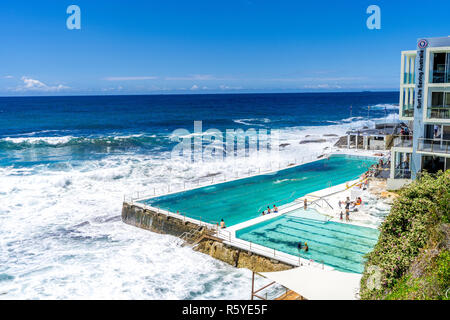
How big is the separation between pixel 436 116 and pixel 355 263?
10.7m

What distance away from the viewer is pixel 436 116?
2266 cm

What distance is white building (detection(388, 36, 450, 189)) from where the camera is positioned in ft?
72.6

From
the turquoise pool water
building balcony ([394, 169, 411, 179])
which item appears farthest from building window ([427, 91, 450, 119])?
the turquoise pool water

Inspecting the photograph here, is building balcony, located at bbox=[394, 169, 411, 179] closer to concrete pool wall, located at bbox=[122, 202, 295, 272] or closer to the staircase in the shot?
concrete pool wall, located at bbox=[122, 202, 295, 272]

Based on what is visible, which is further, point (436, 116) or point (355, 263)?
point (436, 116)

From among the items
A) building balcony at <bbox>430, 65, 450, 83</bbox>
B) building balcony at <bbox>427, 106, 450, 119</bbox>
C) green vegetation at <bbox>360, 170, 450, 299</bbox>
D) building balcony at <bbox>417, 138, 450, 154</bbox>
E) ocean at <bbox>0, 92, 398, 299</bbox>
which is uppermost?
building balcony at <bbox>430, 65, 450, 83</bbox>

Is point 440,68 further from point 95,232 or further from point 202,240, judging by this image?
point 95,232

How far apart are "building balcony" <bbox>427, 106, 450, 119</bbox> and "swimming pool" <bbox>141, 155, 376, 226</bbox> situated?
10.3m

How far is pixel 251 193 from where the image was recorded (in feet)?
99.3

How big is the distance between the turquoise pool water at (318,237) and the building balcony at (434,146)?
6.10 meters

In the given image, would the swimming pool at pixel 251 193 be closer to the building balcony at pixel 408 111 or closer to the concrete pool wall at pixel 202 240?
the concrete pool wall at pixel 202 240

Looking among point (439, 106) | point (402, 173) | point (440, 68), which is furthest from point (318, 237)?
point (440, 68)

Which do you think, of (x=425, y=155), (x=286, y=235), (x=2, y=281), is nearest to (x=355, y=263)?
(x=286, y=235)
